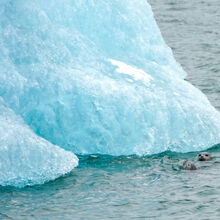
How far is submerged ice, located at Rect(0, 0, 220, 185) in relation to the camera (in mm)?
15055

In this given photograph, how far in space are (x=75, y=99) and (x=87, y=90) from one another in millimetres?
340

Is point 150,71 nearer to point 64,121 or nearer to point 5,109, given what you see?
point 64,121

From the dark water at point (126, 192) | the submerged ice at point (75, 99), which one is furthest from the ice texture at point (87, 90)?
the dark water at point (126, 192)

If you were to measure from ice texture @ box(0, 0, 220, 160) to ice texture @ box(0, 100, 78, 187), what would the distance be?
111mm

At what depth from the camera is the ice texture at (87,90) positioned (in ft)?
49.6

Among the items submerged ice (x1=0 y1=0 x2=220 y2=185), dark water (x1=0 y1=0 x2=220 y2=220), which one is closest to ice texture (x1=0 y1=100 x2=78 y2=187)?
submerged ice (x1=0 y1=0 x2=220 y2=185)

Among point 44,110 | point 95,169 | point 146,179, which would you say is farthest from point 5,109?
point 146,179

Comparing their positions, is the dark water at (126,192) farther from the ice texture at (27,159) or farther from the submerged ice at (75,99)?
the submerged ice at (75,99)

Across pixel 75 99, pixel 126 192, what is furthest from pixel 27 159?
pixel 126 192

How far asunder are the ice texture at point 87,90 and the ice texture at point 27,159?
4.4 inches

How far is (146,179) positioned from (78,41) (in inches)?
163

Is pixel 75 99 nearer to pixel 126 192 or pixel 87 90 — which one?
pixel 87 90

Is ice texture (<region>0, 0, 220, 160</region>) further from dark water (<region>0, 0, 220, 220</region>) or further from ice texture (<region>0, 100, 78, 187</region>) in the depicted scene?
dark water (<region>0, 0, 220, 220</region>)

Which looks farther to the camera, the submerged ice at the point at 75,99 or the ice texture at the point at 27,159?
the submerged ice at the point at 75,99
